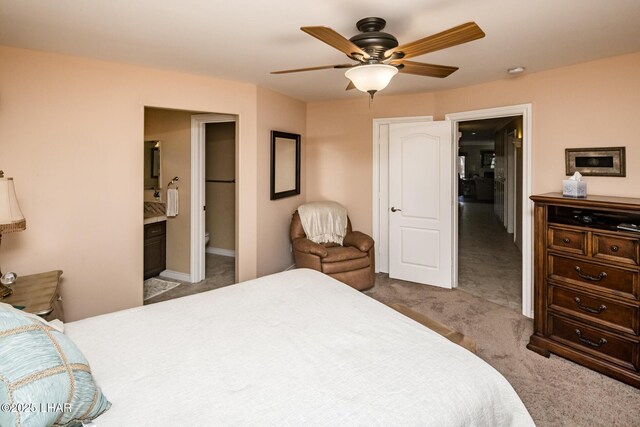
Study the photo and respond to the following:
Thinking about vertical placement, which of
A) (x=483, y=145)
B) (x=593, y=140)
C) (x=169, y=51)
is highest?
(x=483, y=145)

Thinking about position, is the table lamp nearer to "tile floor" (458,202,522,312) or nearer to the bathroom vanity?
the bathroom vanity

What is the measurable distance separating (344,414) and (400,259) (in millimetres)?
3660

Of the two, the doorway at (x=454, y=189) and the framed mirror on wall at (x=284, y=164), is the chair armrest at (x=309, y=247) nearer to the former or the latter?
the framed mirror on wall at (x=284, y=164)

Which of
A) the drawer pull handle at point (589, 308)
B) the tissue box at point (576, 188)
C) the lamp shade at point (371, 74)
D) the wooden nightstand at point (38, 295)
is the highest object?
the lamp shade at point (371, 74)

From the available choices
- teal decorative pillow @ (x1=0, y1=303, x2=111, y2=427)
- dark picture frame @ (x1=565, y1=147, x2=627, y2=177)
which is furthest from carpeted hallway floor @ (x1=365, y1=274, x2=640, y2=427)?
teal decorative pillow @ (x1=0, y1=303, x2=111, y2=427)

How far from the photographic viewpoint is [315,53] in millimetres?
2787

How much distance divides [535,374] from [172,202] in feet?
13.7

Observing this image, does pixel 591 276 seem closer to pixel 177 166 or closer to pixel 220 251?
pixel 177 166

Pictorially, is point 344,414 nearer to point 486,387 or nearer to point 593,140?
point 486,387

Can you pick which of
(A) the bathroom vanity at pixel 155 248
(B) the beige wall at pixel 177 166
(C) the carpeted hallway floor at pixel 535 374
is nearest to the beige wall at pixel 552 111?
(C) the carpeted hallway floor at pixel 535 374

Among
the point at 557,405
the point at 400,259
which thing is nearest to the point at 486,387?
the point at 557,405

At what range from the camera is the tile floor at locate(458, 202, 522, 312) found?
162 inches

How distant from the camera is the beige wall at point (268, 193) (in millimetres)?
4094

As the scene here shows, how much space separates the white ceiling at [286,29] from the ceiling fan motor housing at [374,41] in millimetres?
49
